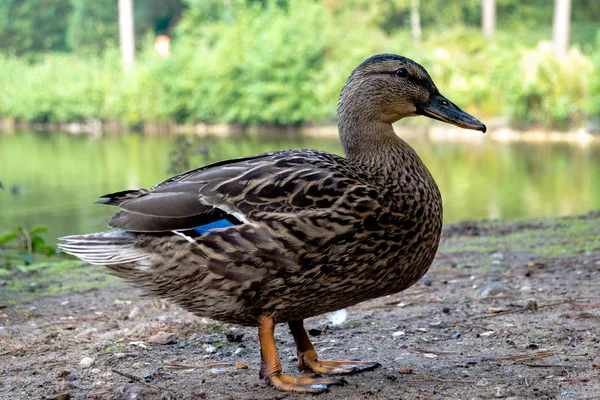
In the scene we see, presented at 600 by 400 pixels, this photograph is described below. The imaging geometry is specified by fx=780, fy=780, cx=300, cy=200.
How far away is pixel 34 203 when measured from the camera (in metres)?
10.2

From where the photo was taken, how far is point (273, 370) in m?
2.72

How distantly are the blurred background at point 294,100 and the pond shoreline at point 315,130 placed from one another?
77 mm

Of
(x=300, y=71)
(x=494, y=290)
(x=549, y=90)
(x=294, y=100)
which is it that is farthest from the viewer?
(x=300, y=71)

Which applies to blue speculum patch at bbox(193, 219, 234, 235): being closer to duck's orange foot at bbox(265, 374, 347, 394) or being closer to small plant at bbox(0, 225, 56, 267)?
duck's orange foot at bbox(265, 374, 347, 394)

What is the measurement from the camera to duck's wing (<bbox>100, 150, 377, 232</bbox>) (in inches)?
104

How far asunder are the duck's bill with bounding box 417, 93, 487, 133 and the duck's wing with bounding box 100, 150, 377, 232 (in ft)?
1.67

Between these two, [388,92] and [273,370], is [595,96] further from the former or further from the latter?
[273,370]

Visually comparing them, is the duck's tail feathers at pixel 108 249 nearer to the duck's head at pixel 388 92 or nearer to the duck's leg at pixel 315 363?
the duck's leg at pixel 315 363

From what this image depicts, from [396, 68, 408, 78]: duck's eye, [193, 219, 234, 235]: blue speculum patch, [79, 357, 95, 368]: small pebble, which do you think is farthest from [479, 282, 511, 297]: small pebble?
[79, 357, 95, 368]: small pebble

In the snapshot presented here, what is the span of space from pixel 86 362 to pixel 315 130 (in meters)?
21.3

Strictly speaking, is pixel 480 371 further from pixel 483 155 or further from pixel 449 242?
pixel 483 155

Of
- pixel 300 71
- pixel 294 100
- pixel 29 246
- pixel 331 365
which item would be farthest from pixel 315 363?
pixel 300 71

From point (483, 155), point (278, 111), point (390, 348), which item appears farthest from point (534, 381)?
point (278, 111)

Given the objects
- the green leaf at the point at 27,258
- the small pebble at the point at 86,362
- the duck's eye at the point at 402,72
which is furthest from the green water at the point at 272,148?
the duck's eye at the point at 402,72
